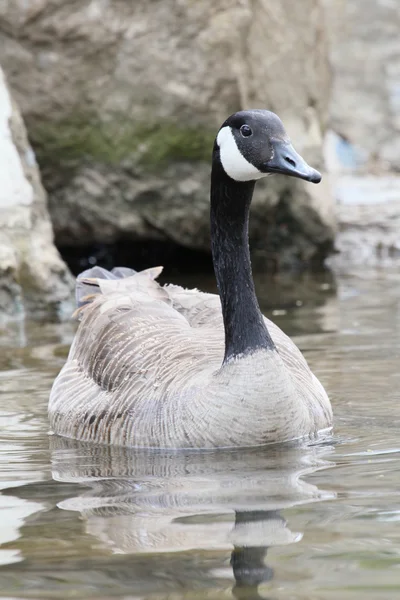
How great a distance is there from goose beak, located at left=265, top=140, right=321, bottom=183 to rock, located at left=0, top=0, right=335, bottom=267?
6533 mm

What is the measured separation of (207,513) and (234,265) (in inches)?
76.9

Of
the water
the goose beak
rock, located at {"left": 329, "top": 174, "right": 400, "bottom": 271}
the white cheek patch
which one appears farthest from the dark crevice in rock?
the goose beak

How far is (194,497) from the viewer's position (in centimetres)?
507

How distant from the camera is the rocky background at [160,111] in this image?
477 inches

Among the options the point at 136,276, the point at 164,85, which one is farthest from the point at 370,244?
the point at 136,276

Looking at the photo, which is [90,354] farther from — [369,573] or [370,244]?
[370,244]

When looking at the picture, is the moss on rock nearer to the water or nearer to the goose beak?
the water

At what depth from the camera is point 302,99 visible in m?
13.4

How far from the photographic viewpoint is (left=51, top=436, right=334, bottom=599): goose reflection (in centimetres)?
429

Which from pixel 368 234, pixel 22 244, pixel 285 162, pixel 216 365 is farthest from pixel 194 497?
pixel 368 234

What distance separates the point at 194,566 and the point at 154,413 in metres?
2.11

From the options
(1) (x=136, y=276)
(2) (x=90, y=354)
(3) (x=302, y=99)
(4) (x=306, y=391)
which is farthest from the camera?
(3) (x=302, y=99)

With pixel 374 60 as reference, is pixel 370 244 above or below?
below

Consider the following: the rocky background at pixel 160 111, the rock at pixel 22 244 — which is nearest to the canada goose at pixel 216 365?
the rock at pixel 22 244
